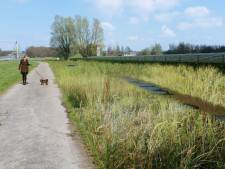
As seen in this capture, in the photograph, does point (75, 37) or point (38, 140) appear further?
point (75, 37)

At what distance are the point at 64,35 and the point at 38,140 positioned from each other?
12274 centimetres

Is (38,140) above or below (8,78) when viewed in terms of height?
above

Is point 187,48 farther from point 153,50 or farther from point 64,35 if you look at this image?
point 64,35

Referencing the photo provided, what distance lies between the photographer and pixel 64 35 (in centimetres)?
13088

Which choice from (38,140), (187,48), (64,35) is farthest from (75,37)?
(38,140)

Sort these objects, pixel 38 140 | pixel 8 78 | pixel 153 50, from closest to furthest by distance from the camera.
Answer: pixel 38 140 < pixel 8 78 < pixel 153 50

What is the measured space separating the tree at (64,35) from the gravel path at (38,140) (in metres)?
117

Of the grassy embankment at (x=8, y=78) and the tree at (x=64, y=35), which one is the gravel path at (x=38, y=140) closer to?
the grassy embankment at (x=8, y=78)

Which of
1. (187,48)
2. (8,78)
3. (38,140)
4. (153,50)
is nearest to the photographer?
(38,140)

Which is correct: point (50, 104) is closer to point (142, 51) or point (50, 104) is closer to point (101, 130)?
point (101, 130)

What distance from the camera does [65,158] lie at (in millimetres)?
8062

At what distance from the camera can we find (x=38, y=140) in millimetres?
9562

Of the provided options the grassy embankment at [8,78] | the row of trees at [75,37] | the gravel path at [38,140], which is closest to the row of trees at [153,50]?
the row of trees at [75,37]

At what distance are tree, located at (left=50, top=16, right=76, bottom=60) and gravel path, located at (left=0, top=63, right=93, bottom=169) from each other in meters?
117
